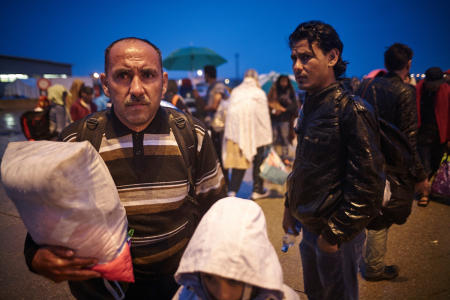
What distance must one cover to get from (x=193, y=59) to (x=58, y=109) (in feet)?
14.7

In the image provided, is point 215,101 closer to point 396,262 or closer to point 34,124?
point 396,262

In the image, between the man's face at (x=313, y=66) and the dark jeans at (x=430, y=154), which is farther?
the dark jeans at (x=430, y=154)

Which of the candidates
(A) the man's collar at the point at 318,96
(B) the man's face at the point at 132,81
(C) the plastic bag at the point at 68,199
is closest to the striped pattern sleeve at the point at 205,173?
(B) the man's face at the point at 132,81

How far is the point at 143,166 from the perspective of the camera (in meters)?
1.33

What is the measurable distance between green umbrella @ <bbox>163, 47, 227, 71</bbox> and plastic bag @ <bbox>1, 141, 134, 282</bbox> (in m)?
8.25

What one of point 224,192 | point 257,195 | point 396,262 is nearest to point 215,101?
point 257,195

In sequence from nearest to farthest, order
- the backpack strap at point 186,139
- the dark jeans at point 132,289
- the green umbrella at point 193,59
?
the dark jeans at point 132,289, the backpack strap at point 186,139, the green umbrella at point 193,59

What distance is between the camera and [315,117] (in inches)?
62.4

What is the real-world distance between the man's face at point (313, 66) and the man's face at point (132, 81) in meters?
0.94

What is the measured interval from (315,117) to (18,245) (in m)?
4.11

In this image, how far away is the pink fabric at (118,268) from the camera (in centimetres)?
100

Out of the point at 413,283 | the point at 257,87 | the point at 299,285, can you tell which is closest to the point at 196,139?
the point at 299,285

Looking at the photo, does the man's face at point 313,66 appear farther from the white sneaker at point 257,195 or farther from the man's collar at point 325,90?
the white sneaker at point 257,195

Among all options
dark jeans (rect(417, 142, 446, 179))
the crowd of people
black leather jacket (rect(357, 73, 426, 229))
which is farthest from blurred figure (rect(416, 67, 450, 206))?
the crowd of people
